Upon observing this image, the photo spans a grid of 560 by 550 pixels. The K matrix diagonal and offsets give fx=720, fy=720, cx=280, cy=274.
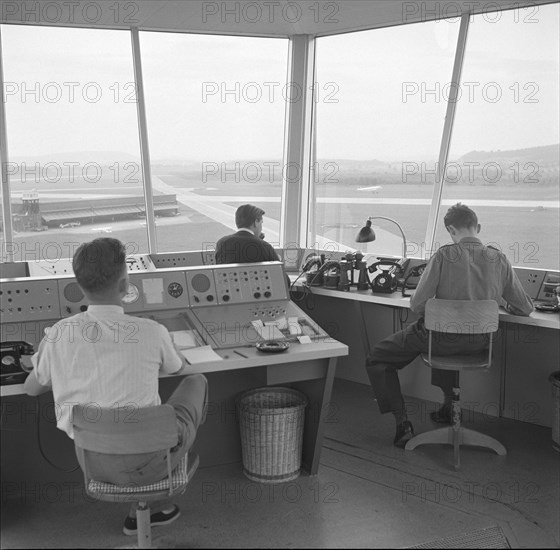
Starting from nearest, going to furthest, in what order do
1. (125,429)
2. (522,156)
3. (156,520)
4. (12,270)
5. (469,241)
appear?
(125,429)
(156,520)
(469,241)
(522,156)
(12,270)

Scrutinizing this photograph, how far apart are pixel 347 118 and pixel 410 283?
1.71 m

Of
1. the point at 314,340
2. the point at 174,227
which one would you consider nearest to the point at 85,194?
the point at 174,227

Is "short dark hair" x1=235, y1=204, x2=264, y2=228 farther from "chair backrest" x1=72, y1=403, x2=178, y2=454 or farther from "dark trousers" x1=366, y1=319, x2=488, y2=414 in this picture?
"chair backrest" x1=72, y1=403, x2=178, y2=454

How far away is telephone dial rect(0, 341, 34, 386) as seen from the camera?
111 inches

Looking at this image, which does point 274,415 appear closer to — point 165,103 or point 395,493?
point 395,493

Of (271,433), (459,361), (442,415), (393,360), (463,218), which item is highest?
(463,218)

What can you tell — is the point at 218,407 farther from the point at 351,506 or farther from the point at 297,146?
the point at 297,146

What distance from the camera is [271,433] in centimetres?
349

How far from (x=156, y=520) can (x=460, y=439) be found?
1745 millimetres

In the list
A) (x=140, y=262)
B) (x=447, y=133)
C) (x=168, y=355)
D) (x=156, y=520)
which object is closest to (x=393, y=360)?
(x=156, y=520)

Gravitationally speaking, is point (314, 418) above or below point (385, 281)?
below

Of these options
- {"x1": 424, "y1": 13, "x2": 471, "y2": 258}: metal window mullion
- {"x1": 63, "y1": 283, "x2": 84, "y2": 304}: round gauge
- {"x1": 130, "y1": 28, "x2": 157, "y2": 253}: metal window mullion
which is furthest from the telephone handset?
{"x1": 130, "y1": 28, "x2": 157, "y2": 253}: metal window mullion

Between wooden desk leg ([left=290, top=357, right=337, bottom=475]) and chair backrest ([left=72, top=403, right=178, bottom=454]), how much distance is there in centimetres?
118

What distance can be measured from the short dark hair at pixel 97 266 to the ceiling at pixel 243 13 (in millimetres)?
2827
